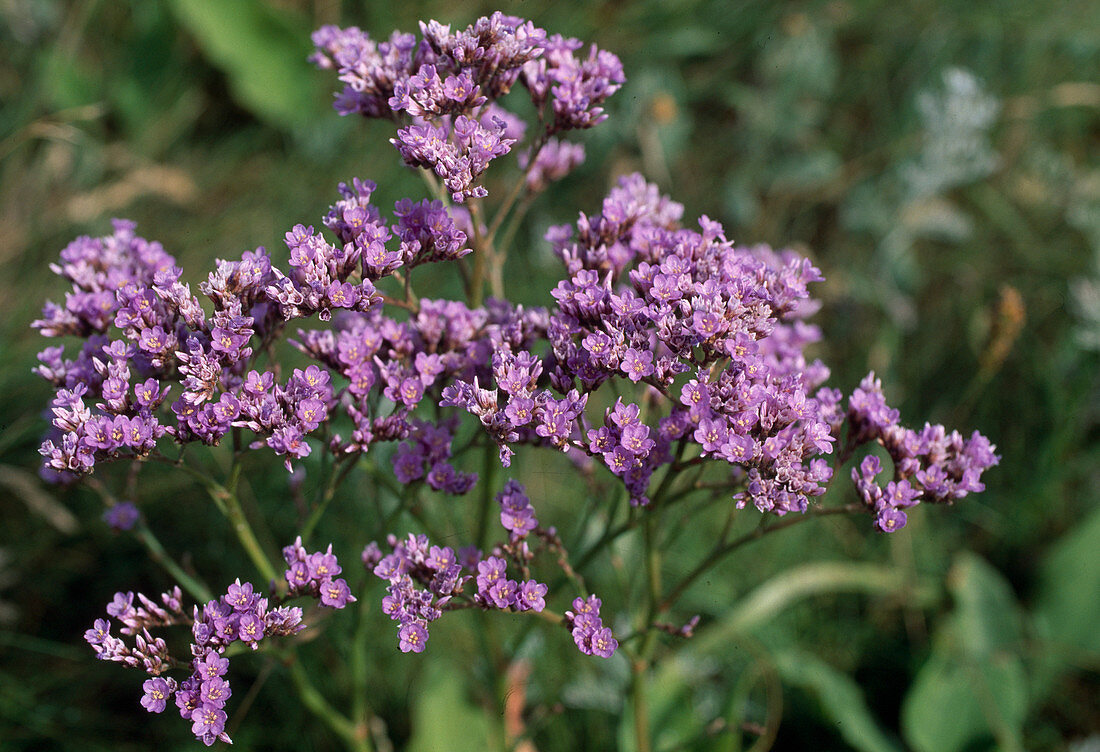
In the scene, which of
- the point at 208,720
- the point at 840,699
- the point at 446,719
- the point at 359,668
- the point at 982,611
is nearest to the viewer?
the point at 208,720

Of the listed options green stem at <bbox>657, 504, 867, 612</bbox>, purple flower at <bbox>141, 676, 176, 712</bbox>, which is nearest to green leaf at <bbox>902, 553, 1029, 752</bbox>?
green stem at <bbox>657, 504, 867, 612</bbox>

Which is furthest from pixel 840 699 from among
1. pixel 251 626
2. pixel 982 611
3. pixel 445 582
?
pixel 251 626

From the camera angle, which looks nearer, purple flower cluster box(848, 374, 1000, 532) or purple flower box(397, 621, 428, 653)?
purple flower box(397, 621, 428, 653)

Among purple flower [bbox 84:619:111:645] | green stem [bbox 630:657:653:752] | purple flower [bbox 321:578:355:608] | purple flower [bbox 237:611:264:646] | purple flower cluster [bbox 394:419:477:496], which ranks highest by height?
purple flower cluster [bbox 394:419:477:496]

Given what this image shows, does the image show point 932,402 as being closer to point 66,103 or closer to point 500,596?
point 500,596

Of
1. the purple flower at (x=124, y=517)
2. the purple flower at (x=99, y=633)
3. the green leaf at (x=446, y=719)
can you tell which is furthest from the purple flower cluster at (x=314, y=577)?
the green leaf at (x=446, y=719)

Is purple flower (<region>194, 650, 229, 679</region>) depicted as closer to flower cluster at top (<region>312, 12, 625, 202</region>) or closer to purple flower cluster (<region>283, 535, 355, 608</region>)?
purple flower cluster (<region>283, 535, 355, 608</region>)

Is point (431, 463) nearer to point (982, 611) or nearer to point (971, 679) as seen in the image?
point (971, 679)
